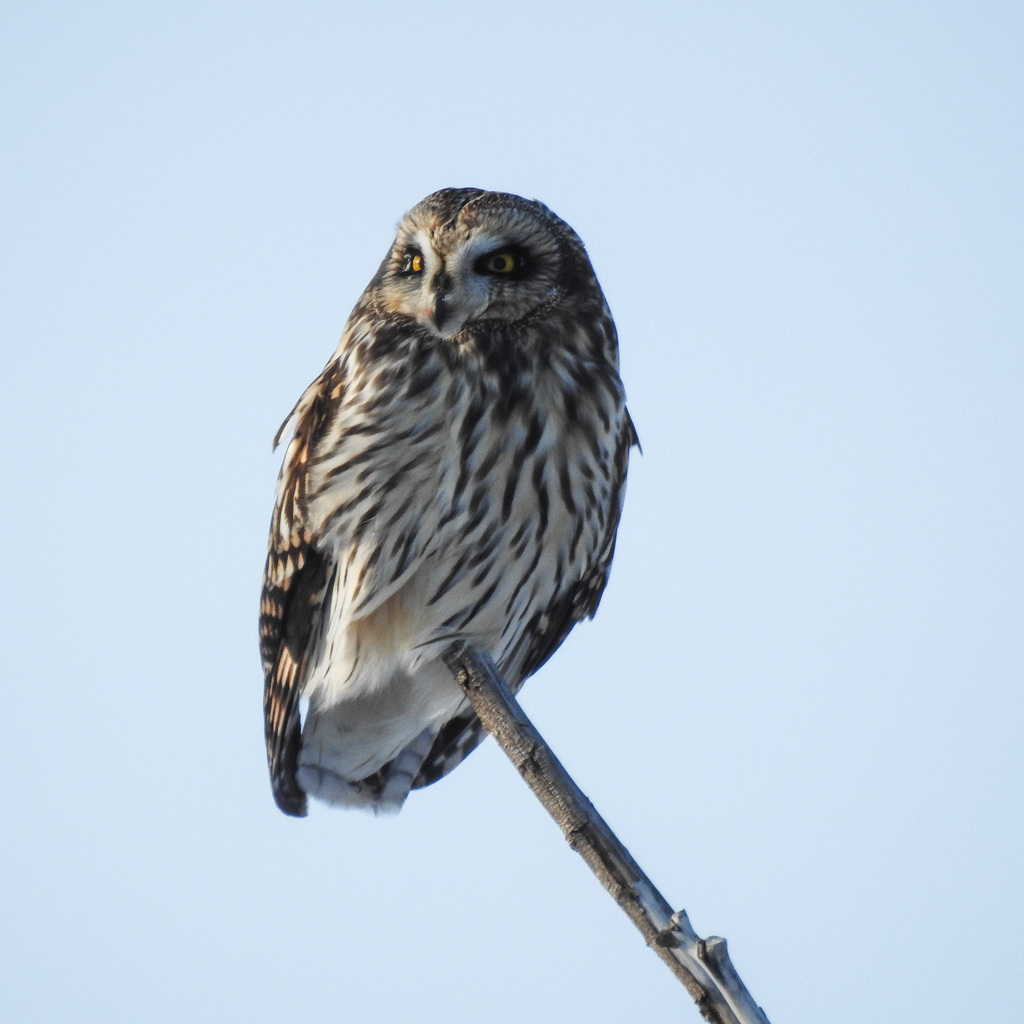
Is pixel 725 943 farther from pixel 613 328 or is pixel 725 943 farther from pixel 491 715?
pixel 613 328

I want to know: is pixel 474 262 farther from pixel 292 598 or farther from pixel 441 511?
pixel 292 598

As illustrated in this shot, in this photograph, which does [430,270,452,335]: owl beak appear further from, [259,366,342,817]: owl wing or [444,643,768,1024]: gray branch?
[444,643,768,1024]: gray branch

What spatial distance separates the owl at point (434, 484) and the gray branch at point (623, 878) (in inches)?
26.0

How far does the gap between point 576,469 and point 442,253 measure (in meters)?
0.62

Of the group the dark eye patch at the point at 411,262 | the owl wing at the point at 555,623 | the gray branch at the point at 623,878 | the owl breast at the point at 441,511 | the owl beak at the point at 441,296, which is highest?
the dark eye patch at the point at 411,262

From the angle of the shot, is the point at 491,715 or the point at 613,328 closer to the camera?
the point at 491,715

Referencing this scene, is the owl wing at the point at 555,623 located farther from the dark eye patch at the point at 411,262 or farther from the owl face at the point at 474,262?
the dark eye patch at the point at 411,262

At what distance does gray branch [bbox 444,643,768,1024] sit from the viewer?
6.36ft

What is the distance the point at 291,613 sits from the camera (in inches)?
141

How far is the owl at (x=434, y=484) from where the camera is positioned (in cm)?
331

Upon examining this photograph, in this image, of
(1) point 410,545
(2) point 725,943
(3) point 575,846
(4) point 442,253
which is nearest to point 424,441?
(1) point 410,545

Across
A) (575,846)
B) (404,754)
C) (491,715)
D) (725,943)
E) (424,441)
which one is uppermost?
(424,441)

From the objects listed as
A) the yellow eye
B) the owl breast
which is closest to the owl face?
the yellow eye

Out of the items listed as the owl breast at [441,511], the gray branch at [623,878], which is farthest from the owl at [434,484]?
the gray branch at [623,878]
